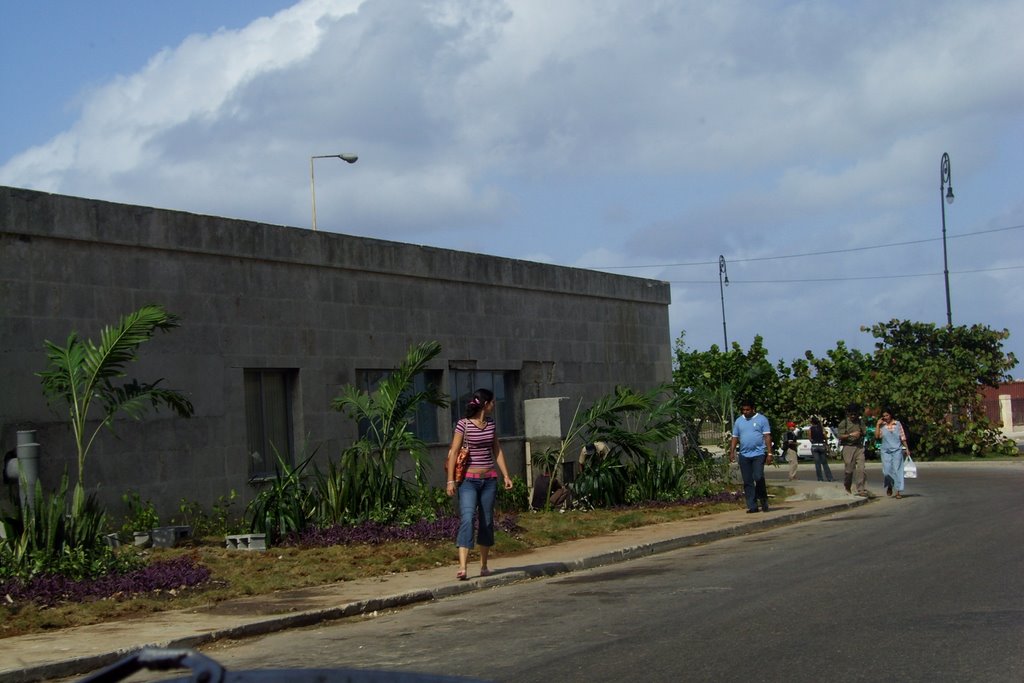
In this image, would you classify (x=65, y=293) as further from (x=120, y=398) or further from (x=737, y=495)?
(x=737, y=495)

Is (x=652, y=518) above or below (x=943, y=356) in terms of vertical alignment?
below

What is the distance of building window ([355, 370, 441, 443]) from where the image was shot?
18.5m

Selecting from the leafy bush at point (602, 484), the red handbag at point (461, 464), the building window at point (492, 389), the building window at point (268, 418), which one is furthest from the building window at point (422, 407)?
the red handbag at point (461, 464)

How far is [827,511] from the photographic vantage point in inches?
765

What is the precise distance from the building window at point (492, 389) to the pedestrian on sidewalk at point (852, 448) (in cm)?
620

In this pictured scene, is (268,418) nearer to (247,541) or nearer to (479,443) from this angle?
(247,541)

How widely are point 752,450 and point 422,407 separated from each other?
5.17 meters

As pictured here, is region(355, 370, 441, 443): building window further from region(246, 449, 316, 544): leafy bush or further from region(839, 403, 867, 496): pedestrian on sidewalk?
region(839, 403, 867, 496): pedestrian on sidewalk

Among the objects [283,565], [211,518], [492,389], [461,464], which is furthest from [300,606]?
[492,389]

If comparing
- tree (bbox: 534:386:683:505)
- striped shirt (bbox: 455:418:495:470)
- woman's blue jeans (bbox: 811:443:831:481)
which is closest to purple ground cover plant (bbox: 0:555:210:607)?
striped shirt (bbox: 455:418:495:470)

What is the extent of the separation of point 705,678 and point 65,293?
9.46 meters

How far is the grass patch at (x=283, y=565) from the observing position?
10.1m

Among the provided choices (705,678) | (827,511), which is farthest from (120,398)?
(827,511)

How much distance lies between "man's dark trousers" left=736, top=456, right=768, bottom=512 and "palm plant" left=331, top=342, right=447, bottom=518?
499cm
